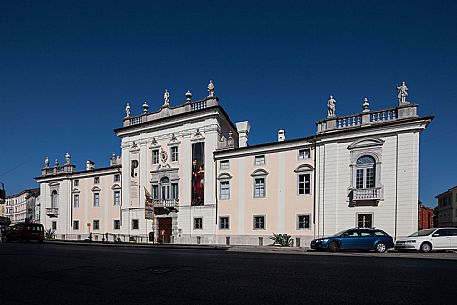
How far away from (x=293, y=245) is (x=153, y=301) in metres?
20.9

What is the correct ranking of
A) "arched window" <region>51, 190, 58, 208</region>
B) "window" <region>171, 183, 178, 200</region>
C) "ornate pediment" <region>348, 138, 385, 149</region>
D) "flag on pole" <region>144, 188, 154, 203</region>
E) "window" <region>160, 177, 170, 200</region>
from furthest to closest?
"arched window" <region>51, 190, 58, 208</region> → "window" <region>160, 177, 170, 200</region> → "window" <region>171, 183, 178, 200</region> → "flag on pole" <region>144, 188, 154, 203</region> → "ornate pediment" <region>348, 138, 385, 149</region>

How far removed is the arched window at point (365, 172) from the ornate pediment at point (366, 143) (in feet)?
2.79

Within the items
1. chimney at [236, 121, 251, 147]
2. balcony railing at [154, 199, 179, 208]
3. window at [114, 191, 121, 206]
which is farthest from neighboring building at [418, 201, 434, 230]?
window at [114, 191, 121, 206]

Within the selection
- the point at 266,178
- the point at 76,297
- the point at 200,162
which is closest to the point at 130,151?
the point at 200,162

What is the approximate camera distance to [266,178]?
27.3 m

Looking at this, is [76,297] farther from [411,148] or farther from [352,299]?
[411,148]

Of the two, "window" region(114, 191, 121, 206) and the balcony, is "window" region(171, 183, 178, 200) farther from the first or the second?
the balcony

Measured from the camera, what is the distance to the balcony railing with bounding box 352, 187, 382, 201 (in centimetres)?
2216

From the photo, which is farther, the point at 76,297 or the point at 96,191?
the point at 96,191

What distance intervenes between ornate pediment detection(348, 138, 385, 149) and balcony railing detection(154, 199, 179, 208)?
1651cm

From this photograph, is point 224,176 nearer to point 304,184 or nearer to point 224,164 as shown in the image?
point 224,164

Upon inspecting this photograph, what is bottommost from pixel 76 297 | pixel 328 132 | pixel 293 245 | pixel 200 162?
pixel 293 245

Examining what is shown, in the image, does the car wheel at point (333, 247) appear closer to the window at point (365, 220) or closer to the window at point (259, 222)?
the window at point (365, 220)

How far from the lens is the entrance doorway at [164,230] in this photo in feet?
104
